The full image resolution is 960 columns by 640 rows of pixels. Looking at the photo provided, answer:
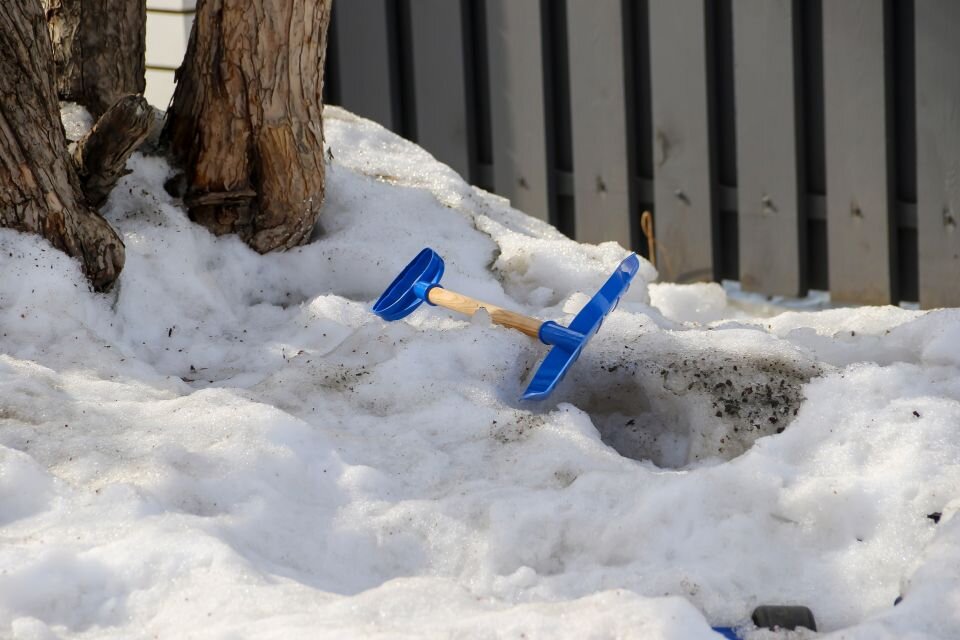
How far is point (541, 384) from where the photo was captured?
2.96 meters

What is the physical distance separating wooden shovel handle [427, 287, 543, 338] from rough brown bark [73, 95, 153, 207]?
87 centimetres

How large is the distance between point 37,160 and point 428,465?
1.32m

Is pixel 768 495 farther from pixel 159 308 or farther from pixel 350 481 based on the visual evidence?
pixel 159 308

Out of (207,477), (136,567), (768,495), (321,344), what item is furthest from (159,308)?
(768,495)

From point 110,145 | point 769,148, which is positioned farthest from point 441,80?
point 110,145

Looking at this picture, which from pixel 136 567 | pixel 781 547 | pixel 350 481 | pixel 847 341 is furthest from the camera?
pixel 847 341

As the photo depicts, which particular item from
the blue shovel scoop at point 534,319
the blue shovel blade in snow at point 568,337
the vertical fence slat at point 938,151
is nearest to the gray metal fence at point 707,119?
the vertical fence slat at point 938,151

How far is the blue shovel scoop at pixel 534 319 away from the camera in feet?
9.85

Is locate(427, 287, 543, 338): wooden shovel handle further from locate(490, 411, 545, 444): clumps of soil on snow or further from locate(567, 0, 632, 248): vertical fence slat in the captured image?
locate(567, 0, 632, 248): vertical fence slat

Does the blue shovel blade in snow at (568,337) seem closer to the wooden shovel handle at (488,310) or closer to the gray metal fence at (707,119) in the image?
the wooden shovel handle at (488,310)

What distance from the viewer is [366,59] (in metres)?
6.05

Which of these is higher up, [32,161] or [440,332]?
[32,161]

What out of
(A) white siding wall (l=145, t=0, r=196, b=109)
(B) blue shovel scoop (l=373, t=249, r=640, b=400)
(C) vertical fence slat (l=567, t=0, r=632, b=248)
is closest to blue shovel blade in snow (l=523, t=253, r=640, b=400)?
(B) blue shovel scoop (l=373, t=249, r=640, b=400)

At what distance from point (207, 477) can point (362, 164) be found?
7.39 feet
